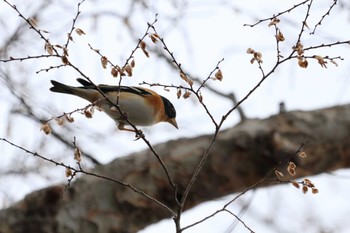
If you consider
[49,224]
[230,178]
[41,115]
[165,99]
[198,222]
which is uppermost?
[41,115]

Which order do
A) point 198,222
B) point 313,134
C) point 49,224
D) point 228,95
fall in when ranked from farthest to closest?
point 228,95
point 313,134
point 49,224
point 198,222

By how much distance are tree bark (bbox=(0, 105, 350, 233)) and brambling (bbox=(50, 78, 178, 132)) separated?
1.17 feet

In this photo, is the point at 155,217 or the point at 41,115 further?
the point at 41,115

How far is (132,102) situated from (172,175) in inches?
29.3

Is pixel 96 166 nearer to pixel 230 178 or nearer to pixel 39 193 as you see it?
pixel 39 193

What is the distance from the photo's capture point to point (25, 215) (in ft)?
13.3

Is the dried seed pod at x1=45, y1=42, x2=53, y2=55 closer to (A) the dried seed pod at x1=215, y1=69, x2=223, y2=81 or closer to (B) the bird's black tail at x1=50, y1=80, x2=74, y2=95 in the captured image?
(A) the dried seed pod at x1=215, y1=69, x2=223, y2=81

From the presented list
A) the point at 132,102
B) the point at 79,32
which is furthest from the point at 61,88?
the point at 79,32

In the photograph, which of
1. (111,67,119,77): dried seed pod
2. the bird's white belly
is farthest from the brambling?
(111,67,119,77): dried seed pod

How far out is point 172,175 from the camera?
415cm

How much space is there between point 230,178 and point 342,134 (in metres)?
0.82

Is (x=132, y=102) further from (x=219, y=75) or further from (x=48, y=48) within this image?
(x=48, y=48)

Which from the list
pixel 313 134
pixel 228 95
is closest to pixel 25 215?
pixel 228 95

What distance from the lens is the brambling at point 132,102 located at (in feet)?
10.7
